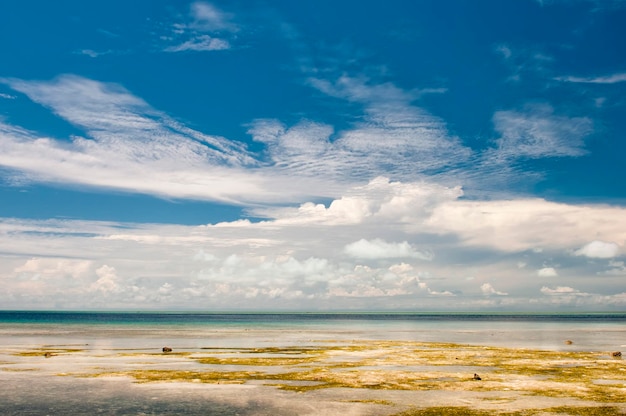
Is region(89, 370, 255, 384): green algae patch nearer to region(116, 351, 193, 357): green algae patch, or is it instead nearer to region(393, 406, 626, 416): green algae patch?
region(393, 406, 626, 416): green algae patch

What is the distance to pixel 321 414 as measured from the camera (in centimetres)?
2509

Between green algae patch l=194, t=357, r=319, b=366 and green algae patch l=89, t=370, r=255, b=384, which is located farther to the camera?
green algae patch l=194, t=357, r=319, b=366

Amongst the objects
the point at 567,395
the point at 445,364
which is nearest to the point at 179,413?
the point at 567,395

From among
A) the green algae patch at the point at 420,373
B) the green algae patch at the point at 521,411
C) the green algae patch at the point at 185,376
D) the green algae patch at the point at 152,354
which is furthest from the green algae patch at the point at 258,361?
the green algae patch at the point at 521,411

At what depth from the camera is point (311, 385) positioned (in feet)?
109

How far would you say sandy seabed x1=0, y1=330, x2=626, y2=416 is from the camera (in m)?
26.2

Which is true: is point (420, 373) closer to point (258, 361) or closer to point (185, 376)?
point (258, 361)

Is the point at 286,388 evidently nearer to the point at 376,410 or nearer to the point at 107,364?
the point at 376,410

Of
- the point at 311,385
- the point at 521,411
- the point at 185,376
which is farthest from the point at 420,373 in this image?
the point at 185,376

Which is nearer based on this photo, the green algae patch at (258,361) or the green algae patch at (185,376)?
the green algae patch at (185,376)

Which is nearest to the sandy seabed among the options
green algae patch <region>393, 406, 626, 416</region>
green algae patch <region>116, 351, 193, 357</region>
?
green algae patch <region>393, 406, 626, 416</region>

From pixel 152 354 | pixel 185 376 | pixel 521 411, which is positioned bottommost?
pixel 152 354

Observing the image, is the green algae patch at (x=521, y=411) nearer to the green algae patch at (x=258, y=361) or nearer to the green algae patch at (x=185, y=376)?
the green algae patch at (x=185, y=376)

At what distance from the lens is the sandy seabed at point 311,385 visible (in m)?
26.2
